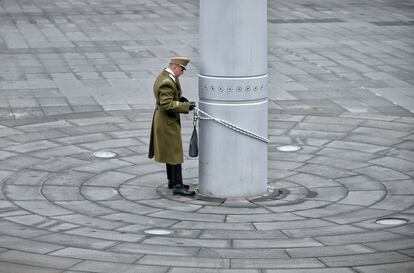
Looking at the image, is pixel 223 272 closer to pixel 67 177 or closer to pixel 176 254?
pixel 176 254

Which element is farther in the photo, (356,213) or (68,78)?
(68,78)

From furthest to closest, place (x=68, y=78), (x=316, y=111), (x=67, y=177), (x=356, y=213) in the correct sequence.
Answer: (x=68, y=78)
(x=316, y=111)
(x=67, y=177)
(x=356, y=213)

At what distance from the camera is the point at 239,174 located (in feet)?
47.3

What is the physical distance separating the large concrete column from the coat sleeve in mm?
396

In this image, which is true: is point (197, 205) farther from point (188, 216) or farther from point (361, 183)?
point (361, 183)

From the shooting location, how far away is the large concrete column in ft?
45.9

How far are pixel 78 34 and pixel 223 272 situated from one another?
19.3 meters

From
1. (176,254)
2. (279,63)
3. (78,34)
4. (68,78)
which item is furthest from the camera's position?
(78,34)

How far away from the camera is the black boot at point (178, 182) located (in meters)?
14.5

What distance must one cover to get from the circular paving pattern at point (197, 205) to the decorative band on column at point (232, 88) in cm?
148

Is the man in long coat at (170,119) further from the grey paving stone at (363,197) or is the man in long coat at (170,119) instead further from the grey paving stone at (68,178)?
the grey paving stone at (363,197)

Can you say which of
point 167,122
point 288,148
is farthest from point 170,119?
point 288,148

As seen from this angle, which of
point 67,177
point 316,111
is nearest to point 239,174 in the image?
point 67,177

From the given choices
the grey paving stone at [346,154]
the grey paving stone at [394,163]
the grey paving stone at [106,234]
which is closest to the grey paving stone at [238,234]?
the grey paving stone at [106,234]
